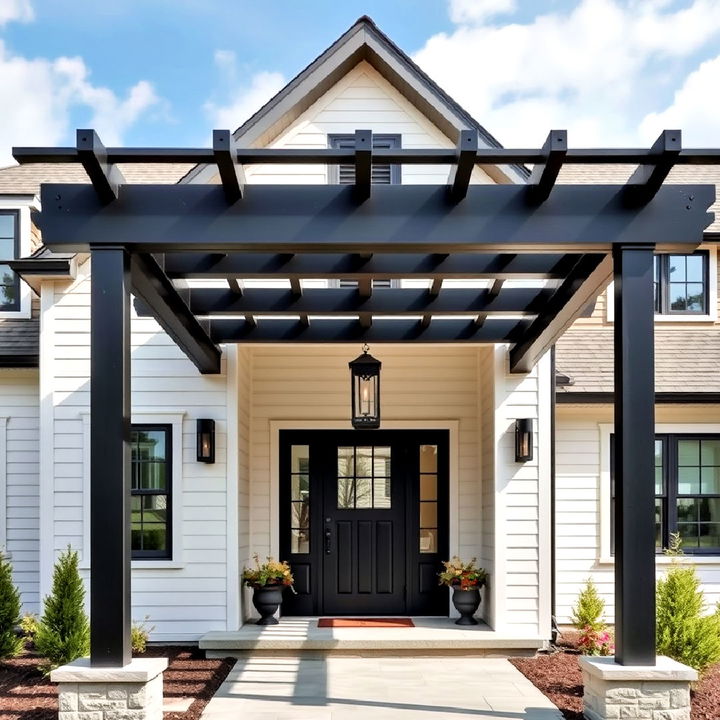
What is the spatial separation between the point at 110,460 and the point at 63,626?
2705 millimetres

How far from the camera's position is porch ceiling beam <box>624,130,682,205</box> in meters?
4.36

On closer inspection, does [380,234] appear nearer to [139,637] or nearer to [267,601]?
[139,637]

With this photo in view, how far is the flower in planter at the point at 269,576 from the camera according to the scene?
8.41m

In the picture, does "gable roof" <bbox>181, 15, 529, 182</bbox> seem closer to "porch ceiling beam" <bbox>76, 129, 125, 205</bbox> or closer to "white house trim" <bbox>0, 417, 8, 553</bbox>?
"porch ceiling beam" <bbox>76, 129, 125, 205</bbox>

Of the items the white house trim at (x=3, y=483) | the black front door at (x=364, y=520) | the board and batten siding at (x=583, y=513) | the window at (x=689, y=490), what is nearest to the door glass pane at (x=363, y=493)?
the black front door at (x=364, y=520)

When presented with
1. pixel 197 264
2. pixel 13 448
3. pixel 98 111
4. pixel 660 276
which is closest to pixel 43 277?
pixel 13 448

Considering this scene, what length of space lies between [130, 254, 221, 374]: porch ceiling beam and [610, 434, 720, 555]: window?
466 cm

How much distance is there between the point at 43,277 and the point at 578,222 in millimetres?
5570

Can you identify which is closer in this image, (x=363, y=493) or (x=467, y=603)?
(x=467, y=603)

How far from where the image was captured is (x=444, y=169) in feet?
27.7

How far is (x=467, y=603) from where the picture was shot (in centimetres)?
840

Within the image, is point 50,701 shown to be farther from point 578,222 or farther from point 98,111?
point 98,111

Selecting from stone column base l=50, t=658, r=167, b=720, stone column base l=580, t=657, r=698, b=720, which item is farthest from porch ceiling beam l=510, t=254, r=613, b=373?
stone column base l=50, t=658, r=167, b=720

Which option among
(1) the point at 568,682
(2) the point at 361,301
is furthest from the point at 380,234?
(1) the point at 568,682
